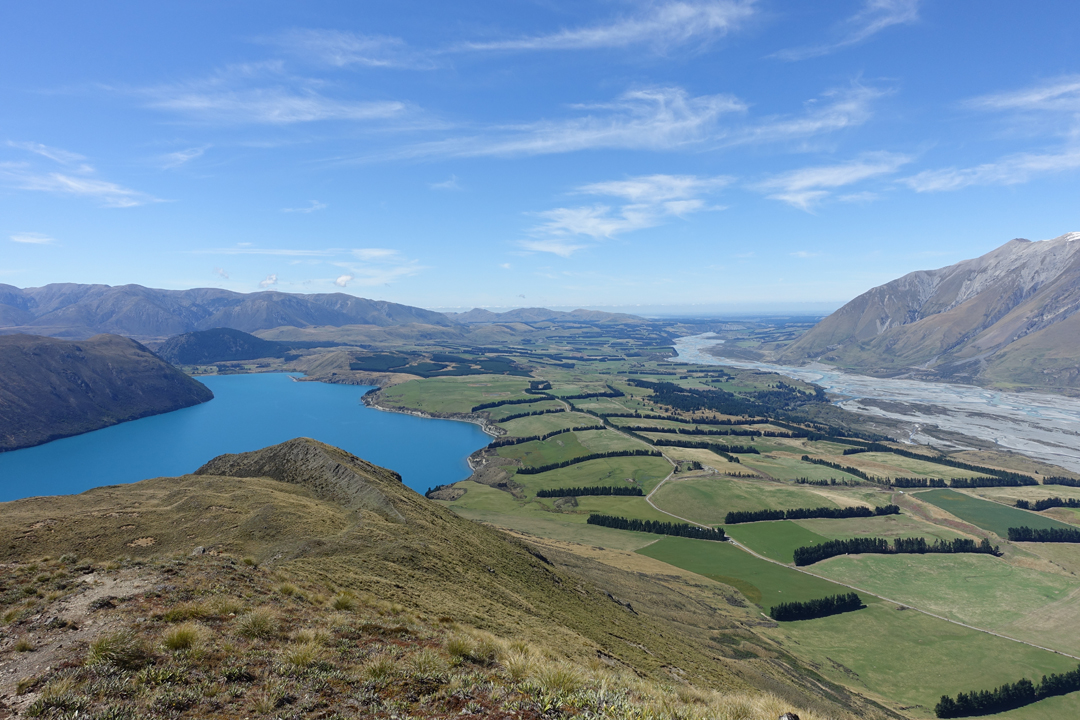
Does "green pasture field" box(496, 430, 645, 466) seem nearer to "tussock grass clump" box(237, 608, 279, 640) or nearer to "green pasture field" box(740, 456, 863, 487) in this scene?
"green pasture field" box(740, 456, 863, 487)

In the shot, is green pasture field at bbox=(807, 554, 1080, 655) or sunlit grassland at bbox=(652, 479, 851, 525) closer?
green pasture field at bbox=(807, 554, 1080, 655)

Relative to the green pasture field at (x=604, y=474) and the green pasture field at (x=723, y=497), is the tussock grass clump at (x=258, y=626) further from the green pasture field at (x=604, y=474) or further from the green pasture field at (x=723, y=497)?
the green pasture field at (x=604, y=474)

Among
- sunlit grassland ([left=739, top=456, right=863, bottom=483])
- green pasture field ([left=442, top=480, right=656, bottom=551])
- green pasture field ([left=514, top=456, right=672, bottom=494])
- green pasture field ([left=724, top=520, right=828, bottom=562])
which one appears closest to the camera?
green pasture field ([left=724, top=520, right=828, bottom=562])

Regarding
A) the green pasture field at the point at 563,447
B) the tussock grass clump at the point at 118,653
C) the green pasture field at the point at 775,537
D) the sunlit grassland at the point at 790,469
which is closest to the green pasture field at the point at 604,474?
the green pasture field at the point at 563,447

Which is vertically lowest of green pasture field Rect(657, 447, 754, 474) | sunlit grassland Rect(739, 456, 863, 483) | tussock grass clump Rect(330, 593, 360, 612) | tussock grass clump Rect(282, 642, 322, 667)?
sunlit grassland Rect(739, 456, 863, 483)

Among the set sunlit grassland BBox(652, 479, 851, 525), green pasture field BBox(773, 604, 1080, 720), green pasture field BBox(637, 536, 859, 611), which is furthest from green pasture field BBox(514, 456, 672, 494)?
green pasture field BBox(773, 604, 1080, 720)

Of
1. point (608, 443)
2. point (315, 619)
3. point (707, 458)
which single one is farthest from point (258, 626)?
point (608, 443)

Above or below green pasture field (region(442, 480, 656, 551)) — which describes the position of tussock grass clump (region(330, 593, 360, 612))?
above
